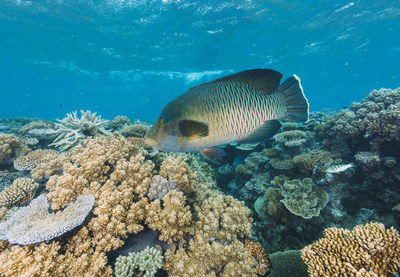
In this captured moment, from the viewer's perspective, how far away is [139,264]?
2113 mm

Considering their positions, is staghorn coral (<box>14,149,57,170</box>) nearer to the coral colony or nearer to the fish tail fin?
the coral colony

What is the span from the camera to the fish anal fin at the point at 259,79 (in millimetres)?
1870

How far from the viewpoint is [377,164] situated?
4.16 meters

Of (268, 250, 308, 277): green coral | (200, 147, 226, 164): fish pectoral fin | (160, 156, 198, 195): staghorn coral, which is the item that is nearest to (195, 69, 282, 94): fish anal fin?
(200, 147, 226, 164): fish pectoral fin

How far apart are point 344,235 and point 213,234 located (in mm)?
1743

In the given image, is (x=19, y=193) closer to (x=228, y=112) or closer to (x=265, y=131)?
(x=228, y=112)

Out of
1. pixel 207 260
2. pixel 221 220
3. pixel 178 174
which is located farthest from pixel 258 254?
pixel 178 174

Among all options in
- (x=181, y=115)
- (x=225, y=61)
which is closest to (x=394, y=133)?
(x=181, y=115)

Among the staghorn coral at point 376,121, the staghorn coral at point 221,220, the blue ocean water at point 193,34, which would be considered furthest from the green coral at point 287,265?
the blue ocean water at point 193,34

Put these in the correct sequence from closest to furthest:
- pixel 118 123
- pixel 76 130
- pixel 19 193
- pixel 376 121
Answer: pixel 19 193 < pixel 376 121 < pixel 76 130 < pixel 118 123

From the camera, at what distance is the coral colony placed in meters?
2.09

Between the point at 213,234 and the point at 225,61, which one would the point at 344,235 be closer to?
the point at 213,234

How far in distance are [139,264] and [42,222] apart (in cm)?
132

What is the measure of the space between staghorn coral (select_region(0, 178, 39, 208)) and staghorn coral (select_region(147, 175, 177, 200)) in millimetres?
2229
